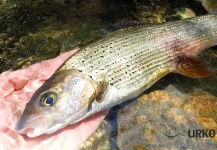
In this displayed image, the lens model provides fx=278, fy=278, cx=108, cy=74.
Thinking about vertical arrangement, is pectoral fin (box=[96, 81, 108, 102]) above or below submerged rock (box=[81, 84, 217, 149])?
above

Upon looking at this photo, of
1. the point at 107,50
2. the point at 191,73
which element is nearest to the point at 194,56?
the point at 191,73

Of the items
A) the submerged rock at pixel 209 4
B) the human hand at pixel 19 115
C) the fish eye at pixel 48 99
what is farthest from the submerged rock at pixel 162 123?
the submerged rock at pixel 209 4

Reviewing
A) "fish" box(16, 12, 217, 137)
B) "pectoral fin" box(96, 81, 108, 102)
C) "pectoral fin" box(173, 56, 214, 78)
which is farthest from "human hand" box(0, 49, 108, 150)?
"pectoral fin" box(173, 56, 214, 78)

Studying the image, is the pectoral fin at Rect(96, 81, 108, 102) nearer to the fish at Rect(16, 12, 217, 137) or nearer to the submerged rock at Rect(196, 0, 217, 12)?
the fish at Rect(16, 12, 217, 137)

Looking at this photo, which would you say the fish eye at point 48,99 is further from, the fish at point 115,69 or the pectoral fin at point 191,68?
the pectoral fin at point 191,68

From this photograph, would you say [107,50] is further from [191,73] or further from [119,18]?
[119,18]

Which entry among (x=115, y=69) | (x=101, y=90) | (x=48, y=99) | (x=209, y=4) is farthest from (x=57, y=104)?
(x=209, y=4)

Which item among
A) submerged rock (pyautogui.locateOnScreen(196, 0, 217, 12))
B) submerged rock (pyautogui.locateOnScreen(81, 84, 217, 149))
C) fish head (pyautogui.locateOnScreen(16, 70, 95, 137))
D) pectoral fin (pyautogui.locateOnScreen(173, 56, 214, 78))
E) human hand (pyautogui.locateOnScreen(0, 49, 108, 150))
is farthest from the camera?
submerged rock (pyautogui.locateOnScreen(196, 0, 217, 12))

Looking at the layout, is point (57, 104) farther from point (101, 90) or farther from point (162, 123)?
point (162, 123)
